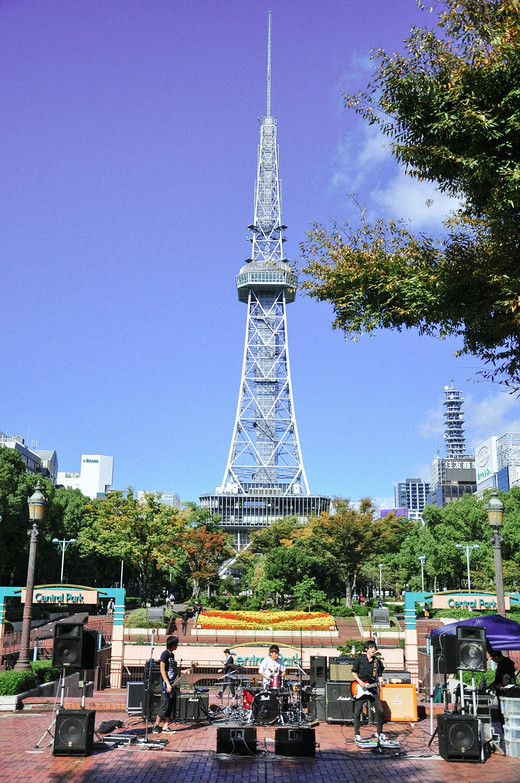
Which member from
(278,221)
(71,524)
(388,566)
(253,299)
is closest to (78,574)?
(71,524)

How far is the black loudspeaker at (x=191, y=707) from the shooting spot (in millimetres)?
15070

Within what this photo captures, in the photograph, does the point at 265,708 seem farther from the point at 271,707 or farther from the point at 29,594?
the point at 29,594

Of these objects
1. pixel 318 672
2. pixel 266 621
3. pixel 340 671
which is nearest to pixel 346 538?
pixel 266 621

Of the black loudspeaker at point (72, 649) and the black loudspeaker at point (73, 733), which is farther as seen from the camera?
the black loudspeaker at point (72, 649)

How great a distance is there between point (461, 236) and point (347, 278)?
224 centimetres

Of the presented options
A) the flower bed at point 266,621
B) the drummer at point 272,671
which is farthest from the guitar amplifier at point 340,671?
the flower bed at point 266,621

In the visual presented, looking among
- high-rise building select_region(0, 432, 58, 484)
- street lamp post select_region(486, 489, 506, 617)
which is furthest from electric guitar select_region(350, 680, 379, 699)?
high-rise building select_region(0, 432, 58, 484)

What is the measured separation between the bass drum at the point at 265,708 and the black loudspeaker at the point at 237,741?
7.99 feet

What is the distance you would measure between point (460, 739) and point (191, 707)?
18.2 feet

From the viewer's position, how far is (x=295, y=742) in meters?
12.2

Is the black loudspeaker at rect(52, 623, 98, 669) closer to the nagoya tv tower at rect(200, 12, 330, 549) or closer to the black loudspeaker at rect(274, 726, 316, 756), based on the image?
the black loudspeaker at rect(274, 726, 316, 756)

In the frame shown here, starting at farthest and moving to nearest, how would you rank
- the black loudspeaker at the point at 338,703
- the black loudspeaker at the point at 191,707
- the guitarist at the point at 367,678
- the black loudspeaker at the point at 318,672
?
the black loudspeaker at the point at 318,672 < the black loudspeaker at the point at 338,703 < the black loudspeaker at the point at 191,707 < the guitarist at the point at 367,678

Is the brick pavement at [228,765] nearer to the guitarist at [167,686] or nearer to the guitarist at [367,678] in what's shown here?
the guitarist at [167,686]

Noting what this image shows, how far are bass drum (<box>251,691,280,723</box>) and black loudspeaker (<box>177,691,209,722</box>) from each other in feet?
3.45
